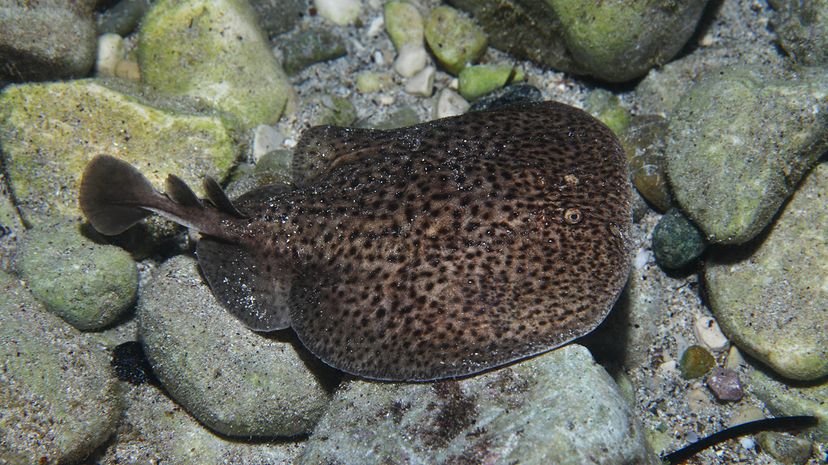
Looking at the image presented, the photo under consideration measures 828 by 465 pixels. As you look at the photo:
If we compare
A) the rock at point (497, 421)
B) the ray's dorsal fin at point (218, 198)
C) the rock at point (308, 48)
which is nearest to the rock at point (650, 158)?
the rock at point (497, 421)

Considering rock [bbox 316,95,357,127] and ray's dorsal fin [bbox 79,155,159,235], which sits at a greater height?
ray's dorsal fin [bbox 79,155,159,235]

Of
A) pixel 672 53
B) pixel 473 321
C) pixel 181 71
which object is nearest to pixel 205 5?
pixel 181 71

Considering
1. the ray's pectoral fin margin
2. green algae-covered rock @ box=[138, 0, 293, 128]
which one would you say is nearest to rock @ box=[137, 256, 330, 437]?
the ray's pectoral fin margin

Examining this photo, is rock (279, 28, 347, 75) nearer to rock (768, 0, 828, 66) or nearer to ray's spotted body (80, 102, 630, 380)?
ray's spotted body (80, 102, 630, 380)

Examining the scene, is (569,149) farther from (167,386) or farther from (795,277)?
(167,386)

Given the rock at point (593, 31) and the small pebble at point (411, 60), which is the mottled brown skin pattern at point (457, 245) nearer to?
the rock at point (593, 31)

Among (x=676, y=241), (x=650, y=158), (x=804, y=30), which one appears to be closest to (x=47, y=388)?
(x=676, y=241)
